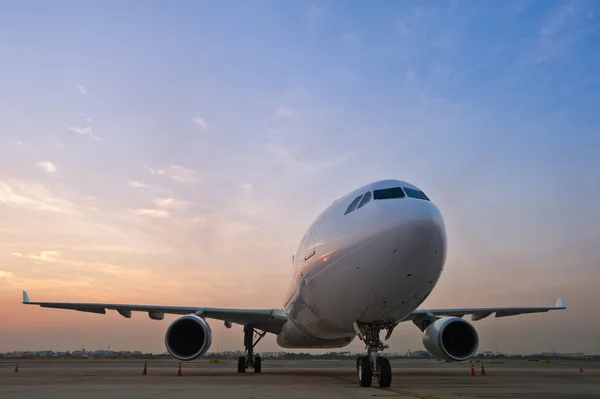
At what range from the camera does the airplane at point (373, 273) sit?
916cm

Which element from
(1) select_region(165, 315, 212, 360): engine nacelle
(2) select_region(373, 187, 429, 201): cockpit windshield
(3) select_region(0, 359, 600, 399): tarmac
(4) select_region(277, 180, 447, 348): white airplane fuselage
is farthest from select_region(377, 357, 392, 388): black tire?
(1) select_region(165, 315, 212, 360): engine nacelle

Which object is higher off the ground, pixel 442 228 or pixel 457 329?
pixel 442 228

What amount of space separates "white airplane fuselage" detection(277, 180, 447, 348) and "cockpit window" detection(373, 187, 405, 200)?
0.02 meters

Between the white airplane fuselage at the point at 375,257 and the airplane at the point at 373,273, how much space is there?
2 centimetres

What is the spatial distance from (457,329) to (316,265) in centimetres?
582

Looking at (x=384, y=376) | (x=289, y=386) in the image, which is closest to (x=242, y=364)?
(x=289, y=386)

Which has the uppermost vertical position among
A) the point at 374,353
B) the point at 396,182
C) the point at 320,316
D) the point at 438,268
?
the point at 396,182

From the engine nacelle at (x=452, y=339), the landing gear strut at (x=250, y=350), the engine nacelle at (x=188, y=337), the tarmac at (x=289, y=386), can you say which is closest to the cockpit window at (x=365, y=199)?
the tarmac at (x=289, y=386)

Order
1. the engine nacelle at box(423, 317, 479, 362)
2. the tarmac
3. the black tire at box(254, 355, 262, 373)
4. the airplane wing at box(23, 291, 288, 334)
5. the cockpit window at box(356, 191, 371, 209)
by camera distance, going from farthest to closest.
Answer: the black tire at box(254, 355, 262, 373), the airplane wing at box(23, 291, 288, 334), the engine nacelle at box(423, 317, 479, 362), the cockpit window at box(356, 191, 371, 209), the tarmac

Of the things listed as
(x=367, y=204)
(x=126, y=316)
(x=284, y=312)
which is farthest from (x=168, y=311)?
(x=367, y=204)

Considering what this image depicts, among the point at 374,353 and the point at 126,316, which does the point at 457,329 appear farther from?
the point at 126,316

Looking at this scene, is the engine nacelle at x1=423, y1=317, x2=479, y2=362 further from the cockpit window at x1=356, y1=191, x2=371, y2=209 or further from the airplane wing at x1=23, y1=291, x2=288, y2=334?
the cockpit window at x1=356, y1=191, x2=371, y2=209

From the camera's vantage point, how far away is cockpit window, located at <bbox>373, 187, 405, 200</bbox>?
32.2 feet

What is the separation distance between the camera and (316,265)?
11625mm
